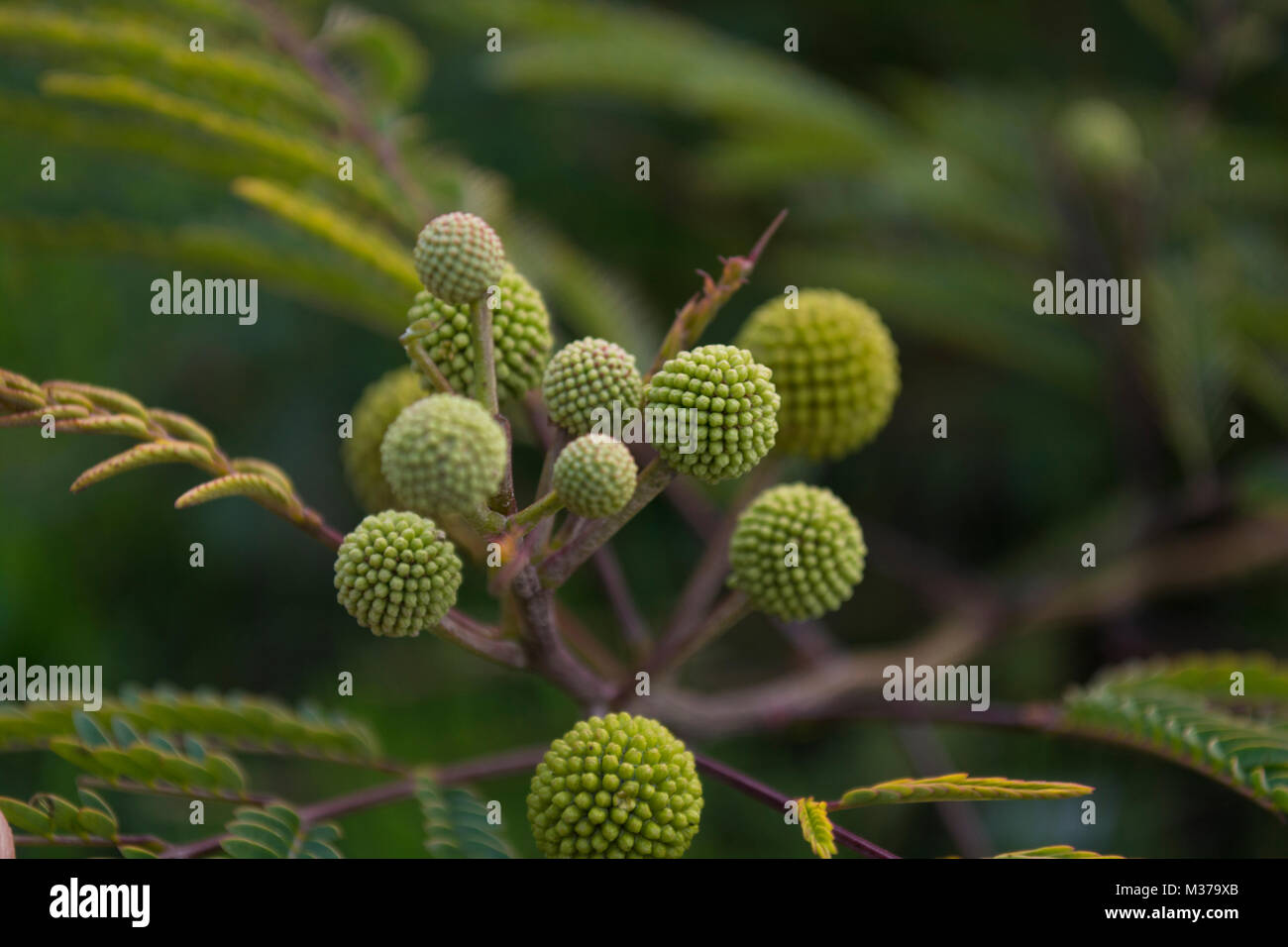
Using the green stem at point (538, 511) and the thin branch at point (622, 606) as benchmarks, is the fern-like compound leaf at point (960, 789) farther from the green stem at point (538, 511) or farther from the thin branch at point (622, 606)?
the thin branch at point (622, 606)

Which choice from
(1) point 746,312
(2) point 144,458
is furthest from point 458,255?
(1) point 746,312

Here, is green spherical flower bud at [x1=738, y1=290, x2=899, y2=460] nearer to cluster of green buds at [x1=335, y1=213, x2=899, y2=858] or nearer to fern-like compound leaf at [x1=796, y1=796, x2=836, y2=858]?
cluster of green buds at [x1=335, y1=213, x2=899, y2=858]

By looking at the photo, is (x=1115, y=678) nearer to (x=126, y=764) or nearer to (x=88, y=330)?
(x=126, y=764)

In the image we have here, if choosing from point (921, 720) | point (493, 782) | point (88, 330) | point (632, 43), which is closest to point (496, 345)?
point (921, 720)

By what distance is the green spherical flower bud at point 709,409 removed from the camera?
4.38 ft

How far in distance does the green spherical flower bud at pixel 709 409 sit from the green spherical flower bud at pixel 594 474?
10 cm

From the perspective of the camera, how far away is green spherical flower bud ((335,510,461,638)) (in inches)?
51.9

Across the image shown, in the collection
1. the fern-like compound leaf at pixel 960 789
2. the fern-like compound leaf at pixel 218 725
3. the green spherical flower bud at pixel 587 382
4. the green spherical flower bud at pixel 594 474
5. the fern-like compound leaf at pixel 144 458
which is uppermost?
the green spherical flower bud at pixel 587 382

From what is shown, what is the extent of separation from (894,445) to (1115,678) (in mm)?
2204

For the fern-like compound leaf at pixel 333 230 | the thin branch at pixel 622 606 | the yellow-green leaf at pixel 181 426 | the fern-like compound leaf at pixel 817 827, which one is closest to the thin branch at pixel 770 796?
the fern-like compound leaf at pixel 817 827

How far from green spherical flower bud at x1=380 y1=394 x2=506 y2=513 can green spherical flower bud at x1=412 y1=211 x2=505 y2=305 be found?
0.19 meters
